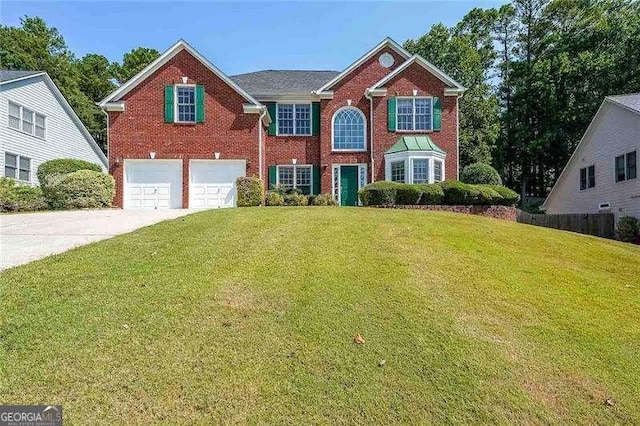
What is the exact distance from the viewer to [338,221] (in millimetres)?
10734

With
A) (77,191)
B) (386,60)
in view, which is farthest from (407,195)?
(77,191)

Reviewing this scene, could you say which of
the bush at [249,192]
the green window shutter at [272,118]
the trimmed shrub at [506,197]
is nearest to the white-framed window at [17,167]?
the bush at [249,192]

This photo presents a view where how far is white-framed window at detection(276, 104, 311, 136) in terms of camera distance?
23766mm

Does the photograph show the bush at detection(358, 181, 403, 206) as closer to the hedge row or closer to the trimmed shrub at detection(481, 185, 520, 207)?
the hedge row

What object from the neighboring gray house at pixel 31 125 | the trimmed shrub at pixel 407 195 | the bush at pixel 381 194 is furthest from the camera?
the neighboring gray house at pixel 31 125

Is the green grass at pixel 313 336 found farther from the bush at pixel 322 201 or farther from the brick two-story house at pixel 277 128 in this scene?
the brick two-story house at pixel 277 128

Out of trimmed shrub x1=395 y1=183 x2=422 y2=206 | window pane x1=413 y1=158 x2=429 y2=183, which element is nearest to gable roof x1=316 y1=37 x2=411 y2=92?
window pane x1=413 y1=158 x2=429 y2=183

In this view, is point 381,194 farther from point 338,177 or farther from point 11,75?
point 11,75

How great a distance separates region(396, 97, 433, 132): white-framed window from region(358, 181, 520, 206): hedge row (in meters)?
5.20

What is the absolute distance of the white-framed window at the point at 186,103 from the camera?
2073 cm

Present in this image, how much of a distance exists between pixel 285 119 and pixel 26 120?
13.4 m

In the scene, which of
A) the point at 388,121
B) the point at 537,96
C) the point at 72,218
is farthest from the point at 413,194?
the point at 537,96

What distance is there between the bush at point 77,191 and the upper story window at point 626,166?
894 inches

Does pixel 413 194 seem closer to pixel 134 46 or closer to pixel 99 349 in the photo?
pixel 99 349
